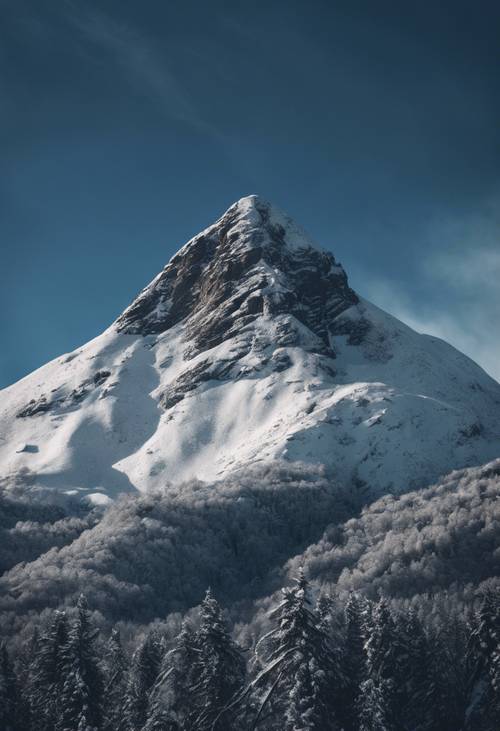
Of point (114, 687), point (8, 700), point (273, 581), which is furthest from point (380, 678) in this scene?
point (273, 581)

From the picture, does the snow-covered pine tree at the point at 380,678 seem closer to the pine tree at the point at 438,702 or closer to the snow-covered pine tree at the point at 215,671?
the pine tree at the point at 438,702

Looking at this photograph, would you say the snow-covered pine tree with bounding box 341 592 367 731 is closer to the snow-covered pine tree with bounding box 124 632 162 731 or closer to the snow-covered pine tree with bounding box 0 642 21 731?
the snow-covered pine tree with bounding box 124 632 162 731

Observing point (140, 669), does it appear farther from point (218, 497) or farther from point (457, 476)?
point (457, 476)

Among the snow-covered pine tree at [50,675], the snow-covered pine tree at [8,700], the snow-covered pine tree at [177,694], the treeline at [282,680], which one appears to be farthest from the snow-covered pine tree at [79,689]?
the snow-covered pine tree at [8,700]

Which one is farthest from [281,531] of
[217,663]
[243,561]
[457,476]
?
[217,663]

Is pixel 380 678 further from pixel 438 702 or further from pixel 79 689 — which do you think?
pixel 79 689

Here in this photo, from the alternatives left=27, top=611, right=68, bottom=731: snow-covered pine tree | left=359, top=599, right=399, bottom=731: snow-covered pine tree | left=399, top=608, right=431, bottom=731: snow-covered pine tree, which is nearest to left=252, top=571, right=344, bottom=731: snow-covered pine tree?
left=359, top=599, right=399, bottom=731: snow-covered pine tree
